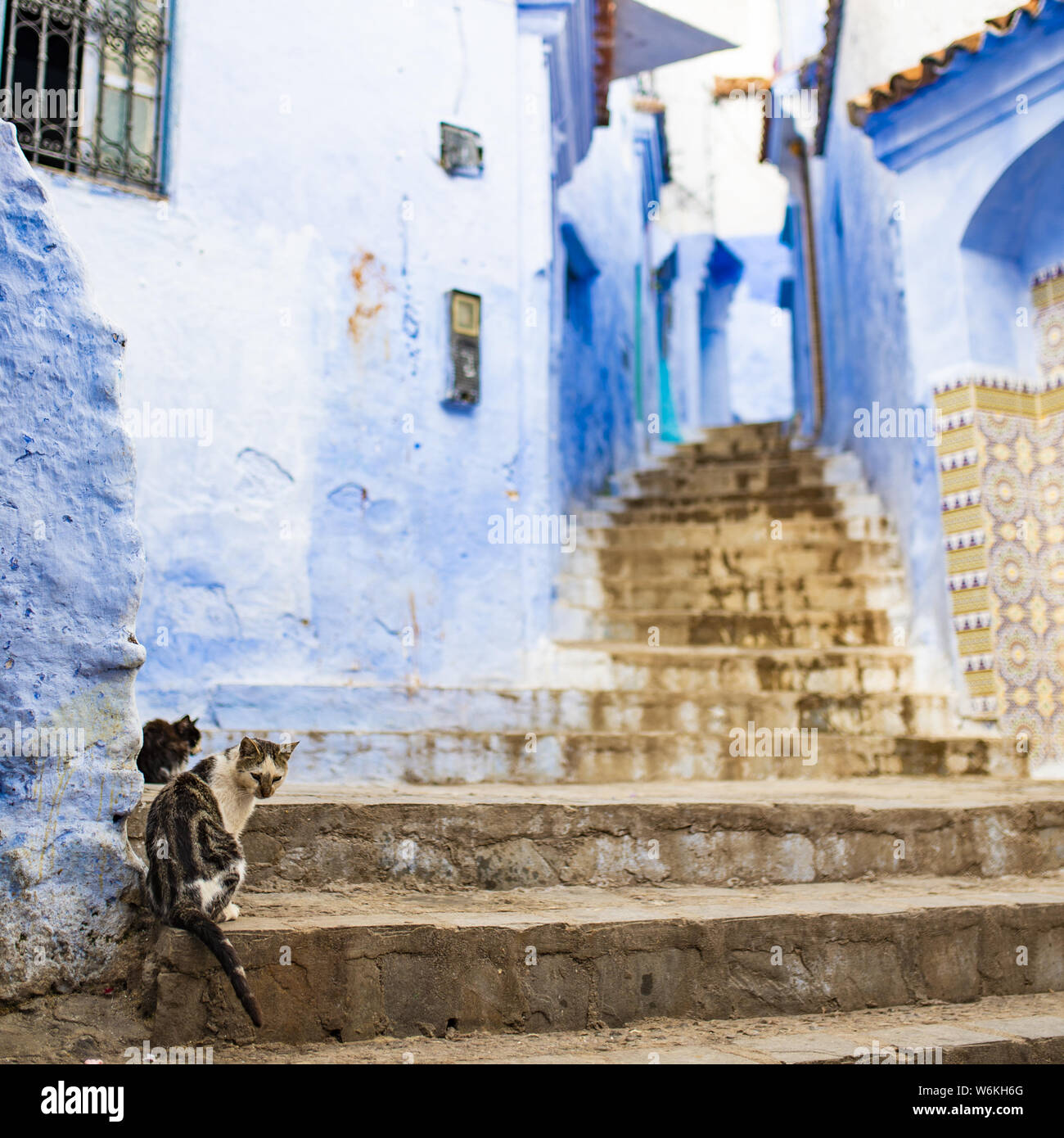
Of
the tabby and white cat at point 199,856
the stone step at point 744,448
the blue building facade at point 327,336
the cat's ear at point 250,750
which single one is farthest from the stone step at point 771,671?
the stone step at point 744,448

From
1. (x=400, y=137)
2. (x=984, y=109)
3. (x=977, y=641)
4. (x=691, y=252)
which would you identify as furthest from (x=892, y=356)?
(x=691, y=252)

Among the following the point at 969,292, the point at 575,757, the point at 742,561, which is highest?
the point at 969,292

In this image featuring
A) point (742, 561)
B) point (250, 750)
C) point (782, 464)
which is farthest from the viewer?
point (782, 464)

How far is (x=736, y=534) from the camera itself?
7.68m

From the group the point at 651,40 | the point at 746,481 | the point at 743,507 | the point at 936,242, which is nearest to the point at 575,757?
the point at 743,507

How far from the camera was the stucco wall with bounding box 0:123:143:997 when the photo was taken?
2611mm

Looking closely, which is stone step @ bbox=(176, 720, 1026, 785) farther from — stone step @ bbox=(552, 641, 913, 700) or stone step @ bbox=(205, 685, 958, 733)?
stone step @ bbox=(552, 641, 913, 700)

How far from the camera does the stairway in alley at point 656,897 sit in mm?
2568

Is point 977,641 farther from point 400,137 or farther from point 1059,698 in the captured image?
point 400,137

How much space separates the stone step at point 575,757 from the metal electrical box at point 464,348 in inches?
84.1

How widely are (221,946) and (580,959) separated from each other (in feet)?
3.00

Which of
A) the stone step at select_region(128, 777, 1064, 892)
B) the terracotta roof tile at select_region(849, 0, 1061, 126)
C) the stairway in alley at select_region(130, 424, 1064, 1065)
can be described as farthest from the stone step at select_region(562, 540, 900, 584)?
the stone step at select_region(128, 777, 1064, 892)

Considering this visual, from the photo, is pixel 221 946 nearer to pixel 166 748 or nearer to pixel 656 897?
pixel 656 897

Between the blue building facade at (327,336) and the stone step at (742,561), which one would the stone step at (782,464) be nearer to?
the stone step at (742,561)
